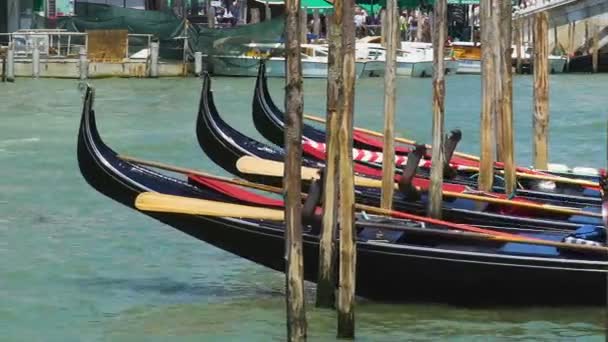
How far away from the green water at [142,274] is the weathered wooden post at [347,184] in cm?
68

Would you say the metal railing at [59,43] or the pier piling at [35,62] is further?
the metal railing at [59,43]

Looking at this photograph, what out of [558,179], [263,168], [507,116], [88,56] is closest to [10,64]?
[88,56]

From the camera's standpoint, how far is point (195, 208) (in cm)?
723

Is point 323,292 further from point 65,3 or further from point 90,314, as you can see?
point 65,3

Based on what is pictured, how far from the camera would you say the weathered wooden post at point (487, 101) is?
355 inches

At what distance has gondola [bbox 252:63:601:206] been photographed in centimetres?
886

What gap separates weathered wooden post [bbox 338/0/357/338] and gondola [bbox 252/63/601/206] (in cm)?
253

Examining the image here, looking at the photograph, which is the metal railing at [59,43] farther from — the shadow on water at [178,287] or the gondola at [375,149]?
the shadow on water at [178,287]

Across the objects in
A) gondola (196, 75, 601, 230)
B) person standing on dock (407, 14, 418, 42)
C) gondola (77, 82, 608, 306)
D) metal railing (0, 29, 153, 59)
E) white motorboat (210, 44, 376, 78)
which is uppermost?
person standing on dock (407, 14, 418, 42)

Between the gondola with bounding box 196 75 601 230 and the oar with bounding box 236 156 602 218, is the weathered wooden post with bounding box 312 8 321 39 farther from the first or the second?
the oar with bounding box 236 156 602 218

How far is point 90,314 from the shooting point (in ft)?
25.2

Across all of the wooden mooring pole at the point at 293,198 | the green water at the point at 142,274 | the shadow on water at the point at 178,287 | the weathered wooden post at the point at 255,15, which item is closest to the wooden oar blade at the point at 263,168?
the green water at the point at 142,274

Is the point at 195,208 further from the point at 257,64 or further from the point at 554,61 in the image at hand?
the point at 554,61

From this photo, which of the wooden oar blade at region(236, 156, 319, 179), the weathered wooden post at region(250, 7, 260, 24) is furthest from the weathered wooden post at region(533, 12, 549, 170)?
the weathered wooden post at region(250, 7, 260, 24)
